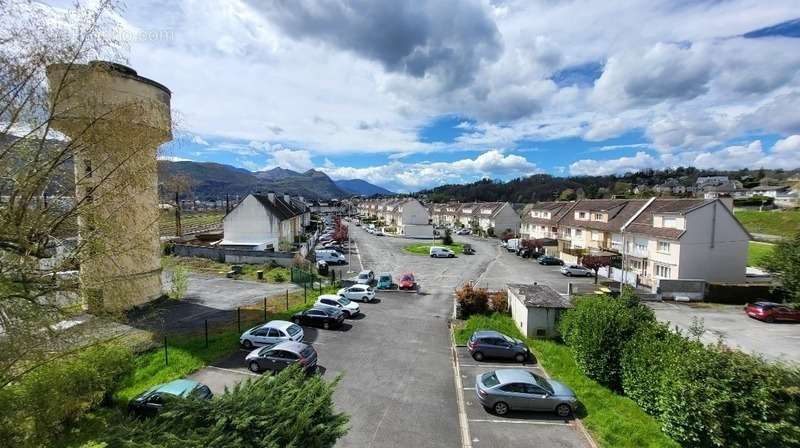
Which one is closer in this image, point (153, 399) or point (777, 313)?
point (153, 399)

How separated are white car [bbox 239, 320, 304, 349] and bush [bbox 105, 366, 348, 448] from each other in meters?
10.4

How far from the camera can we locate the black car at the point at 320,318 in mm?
23109

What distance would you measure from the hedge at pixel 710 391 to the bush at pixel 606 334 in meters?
0.77

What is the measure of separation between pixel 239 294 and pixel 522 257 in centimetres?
3932

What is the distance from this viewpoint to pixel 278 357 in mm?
16547

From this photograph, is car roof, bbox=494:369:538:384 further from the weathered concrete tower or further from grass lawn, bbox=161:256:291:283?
grass lawn, bbox=161:256:291:283

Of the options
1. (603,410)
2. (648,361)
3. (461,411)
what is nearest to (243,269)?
(461,411)

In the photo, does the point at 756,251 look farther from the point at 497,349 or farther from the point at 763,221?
the point at 497,349

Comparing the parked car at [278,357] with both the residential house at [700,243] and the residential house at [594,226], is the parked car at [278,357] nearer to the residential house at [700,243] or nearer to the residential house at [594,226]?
the residential house at [700,243]

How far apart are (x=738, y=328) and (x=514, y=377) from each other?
20709 millimetres

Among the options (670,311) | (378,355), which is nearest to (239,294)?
(378,355)

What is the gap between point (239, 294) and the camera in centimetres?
3002

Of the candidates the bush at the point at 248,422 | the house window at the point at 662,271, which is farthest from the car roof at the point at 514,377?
the house window at the point at 662,271

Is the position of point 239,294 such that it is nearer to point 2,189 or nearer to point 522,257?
point 2,189
